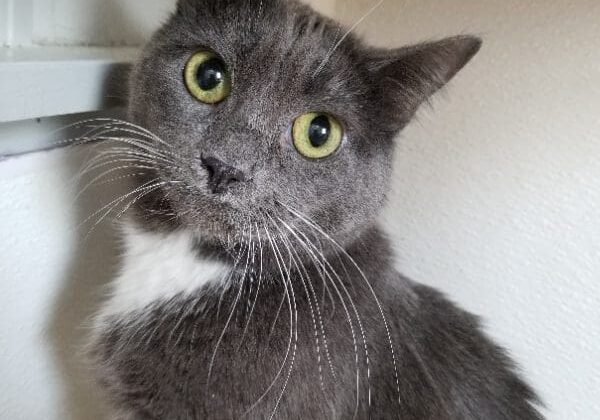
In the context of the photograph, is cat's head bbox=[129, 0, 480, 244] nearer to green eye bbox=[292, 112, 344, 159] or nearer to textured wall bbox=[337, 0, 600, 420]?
green eye bbox=[292, 112, 344, 159]

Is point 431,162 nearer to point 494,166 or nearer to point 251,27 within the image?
point 494,166

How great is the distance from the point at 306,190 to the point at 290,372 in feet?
0.77

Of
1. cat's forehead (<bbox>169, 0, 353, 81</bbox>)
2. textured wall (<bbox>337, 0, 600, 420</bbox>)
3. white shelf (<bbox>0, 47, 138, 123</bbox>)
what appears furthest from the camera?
textured wall (<bbox>337, 0, 600, 420</bbox>)

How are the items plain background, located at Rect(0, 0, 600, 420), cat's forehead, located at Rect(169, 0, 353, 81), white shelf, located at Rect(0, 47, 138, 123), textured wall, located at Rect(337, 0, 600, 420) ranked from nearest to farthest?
white shelf, located at Rect(0, 47, 138, 123) < cat's forehead, located at Rect(169, 0, 353, 81) < plain background, located at Rect(0, 0, 600, 420) < textured wall, located at Rect(337, 0, 600, 420)

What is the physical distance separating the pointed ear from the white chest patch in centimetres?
32

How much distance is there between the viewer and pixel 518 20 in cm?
117

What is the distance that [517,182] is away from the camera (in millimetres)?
1250

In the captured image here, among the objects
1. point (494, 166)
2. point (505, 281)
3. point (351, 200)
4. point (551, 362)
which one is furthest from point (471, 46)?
point (551, 362)

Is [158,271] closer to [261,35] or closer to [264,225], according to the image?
[264,225]

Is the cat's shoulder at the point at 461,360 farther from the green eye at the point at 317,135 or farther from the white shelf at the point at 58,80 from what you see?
the white shelf at the point at 58,80

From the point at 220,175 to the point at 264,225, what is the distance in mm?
89

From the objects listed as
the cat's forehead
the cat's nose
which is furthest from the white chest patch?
the cat's forehead

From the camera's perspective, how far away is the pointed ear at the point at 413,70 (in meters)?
0.75

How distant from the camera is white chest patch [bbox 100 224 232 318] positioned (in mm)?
810
